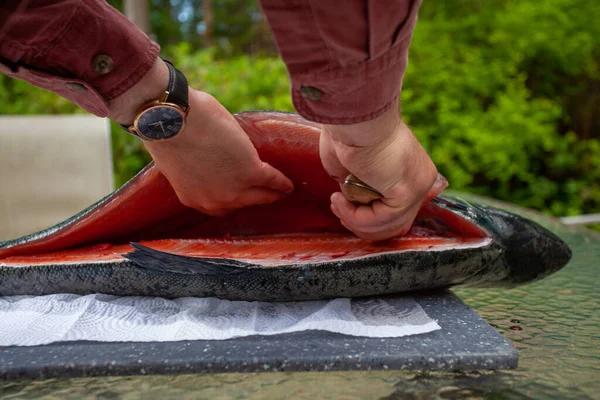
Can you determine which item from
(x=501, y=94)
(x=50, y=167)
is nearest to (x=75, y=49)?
(x=50, y=167)

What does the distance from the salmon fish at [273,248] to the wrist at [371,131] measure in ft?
1.03

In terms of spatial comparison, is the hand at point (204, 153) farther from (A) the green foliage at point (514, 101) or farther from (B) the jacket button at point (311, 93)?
(A) the green foliage at point (514, 101)

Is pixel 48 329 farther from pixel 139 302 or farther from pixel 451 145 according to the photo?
pixel 451 145

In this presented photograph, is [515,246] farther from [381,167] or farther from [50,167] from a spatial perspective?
[50,167]

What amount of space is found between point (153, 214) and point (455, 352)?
A: 0.75 m

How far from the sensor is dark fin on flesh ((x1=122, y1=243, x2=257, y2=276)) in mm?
1048

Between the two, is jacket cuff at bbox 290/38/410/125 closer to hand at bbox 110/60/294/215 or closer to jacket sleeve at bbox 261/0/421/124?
jacket sleeve at bbox 261/0/421/124

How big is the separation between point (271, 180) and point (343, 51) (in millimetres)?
563

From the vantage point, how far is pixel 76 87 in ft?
3.32

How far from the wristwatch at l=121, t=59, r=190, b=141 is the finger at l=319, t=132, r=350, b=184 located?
11.5 inches

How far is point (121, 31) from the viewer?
3.40ft

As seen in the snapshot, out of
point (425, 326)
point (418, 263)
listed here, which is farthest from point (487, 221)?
point (425, 326)

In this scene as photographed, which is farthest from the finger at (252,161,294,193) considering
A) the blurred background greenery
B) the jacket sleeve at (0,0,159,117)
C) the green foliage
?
the green foliage

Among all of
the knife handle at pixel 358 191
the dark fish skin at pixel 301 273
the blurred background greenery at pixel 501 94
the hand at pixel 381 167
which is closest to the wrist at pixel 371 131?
the hand at pixel 381 167
